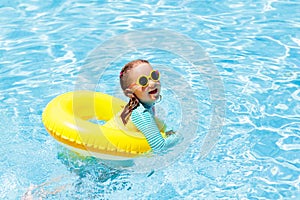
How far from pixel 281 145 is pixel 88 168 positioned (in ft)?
6.11

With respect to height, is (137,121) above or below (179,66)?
above

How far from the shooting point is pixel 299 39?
6.96 m

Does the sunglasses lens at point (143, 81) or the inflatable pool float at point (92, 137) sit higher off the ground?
the sunglasses lens at point (143, 81)

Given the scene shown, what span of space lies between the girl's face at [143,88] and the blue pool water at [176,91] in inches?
23.0

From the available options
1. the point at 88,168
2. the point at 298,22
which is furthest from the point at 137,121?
the point at 298,22

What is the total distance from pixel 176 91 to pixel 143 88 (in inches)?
67.1

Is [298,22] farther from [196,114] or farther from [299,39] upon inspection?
[196,114]

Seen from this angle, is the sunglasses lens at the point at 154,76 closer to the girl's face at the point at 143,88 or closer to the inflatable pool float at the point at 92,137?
the girl's face at the point at 143,88

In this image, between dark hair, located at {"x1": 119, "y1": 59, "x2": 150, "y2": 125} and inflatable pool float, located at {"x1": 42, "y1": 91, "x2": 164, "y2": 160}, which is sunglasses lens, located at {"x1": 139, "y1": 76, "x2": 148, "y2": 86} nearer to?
dark hair, located at {"x1": 119, "y1": 59, "x2": 150, "y2": 125}

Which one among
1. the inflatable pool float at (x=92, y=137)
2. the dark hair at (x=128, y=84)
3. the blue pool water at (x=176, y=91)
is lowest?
the blue pool water at (x=176, y=91)

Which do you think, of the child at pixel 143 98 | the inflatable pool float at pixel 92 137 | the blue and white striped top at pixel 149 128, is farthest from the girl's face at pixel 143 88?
the inflatable pool float at pixel 92 137

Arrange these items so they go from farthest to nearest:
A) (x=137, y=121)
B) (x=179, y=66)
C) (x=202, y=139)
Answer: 1. (x=179, y=66)
2. (x=202, y=139)
3. (x=137, y=121)

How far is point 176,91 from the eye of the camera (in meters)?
5.92

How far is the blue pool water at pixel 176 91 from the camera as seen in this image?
4516 mm
